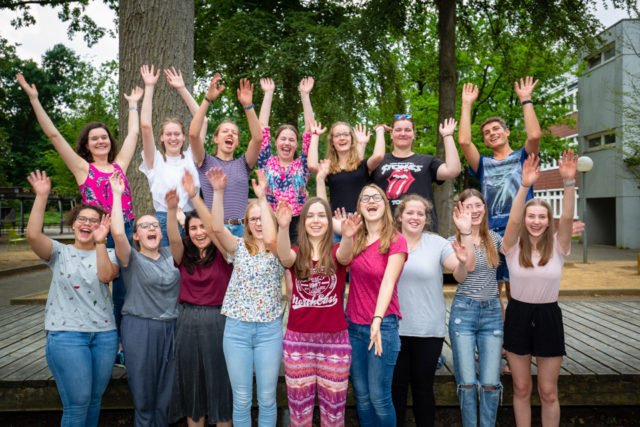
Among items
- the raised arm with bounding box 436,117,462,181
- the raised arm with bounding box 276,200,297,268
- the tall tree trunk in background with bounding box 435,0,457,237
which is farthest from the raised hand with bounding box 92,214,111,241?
the tall tree trunk in background with bounding box 435,0,457,237

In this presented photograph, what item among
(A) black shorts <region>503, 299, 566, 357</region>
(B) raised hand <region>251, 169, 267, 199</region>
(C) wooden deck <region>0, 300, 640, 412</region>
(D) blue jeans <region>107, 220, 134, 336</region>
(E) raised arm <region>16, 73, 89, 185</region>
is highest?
(E) raised arm <region>16, 73, 89, 185</region>

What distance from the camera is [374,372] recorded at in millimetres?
3523

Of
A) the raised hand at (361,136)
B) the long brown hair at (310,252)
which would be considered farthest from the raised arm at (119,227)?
the raised hand at (361,136)

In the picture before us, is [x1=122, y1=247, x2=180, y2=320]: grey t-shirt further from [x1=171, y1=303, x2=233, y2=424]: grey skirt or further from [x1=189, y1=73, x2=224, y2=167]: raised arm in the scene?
[x1=189, y1=73, x2=224, y2=167]: raised arm

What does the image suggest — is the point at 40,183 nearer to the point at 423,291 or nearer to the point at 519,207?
the point at 423,291

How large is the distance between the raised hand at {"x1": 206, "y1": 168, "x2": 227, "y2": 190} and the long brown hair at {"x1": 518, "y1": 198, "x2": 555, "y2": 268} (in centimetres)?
238

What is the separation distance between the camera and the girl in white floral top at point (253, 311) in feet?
11.7

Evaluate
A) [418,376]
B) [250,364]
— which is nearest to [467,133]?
[418,376]

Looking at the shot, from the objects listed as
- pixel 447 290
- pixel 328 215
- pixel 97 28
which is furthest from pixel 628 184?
pixel 328 215

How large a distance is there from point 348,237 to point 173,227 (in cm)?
138

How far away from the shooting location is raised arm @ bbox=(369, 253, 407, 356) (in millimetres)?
3424

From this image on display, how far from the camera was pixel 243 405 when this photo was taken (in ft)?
11.6

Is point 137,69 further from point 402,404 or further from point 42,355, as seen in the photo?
point 402,404

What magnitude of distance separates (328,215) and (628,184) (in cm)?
2504
